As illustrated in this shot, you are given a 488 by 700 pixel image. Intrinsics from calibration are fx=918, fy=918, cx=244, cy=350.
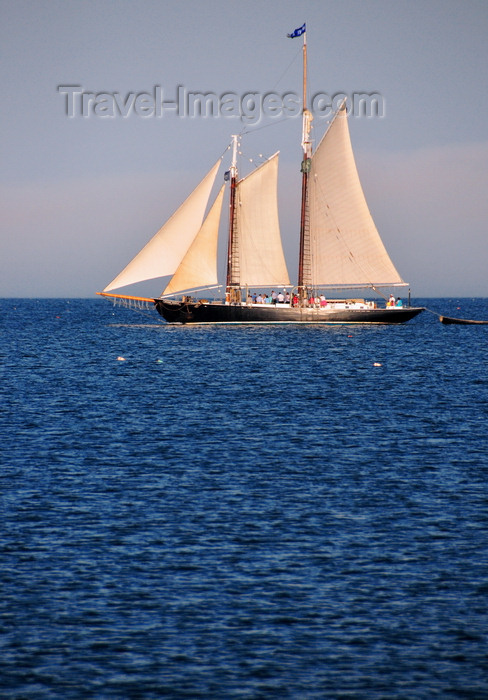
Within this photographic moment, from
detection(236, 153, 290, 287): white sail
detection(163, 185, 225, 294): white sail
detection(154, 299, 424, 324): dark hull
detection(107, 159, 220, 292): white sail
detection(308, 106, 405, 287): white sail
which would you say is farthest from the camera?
detection(154, 299, 424, 324): dark hull

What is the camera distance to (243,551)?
20578mm

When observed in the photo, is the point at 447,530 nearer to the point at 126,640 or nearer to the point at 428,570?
the point at 428,570

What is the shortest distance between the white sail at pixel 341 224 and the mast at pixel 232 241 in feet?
28.6

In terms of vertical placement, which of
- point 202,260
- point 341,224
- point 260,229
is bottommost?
point 202,260

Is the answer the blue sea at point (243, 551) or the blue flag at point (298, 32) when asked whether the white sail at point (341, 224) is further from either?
the blue sea at point (243, 551)

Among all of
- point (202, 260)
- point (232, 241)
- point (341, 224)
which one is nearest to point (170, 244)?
point (202, 260)

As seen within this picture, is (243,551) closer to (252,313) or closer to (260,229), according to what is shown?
(260,229)

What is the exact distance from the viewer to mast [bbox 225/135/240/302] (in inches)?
4144

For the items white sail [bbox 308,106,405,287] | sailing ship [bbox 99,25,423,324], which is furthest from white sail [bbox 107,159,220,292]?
white sail [bbox 308,106,405,287]

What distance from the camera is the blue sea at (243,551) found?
49.3 feet

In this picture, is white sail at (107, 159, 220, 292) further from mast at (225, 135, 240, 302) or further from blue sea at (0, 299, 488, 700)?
blue sea at (0, 299, 488, 700)

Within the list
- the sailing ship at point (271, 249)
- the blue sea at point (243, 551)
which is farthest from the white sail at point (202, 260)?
the blue sea at point (243, 551)

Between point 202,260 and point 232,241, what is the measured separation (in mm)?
7859

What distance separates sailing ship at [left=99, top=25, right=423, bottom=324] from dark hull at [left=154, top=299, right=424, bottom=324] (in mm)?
119
